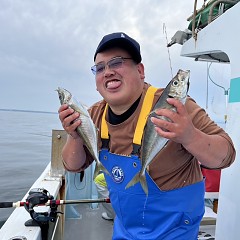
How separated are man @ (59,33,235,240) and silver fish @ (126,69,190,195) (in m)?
0.14

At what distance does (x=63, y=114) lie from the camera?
1946mm

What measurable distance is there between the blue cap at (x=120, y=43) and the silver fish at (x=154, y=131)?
0.62 m

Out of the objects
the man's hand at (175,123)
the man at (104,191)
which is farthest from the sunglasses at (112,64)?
the man at (104,191)

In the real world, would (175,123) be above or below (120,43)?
below

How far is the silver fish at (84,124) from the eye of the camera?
1.94m

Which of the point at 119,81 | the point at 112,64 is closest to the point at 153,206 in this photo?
the point at 119,81

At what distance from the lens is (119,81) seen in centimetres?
197

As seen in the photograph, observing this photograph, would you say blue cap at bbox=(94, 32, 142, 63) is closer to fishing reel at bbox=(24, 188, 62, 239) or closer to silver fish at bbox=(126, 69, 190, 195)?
silver fish at bbox=(126, 69, 190, 195)

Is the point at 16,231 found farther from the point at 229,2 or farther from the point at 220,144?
the point at 229,2

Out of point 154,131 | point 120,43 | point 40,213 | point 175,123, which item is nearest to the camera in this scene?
point 175,123

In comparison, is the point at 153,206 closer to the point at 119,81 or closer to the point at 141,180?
the point at 141,180

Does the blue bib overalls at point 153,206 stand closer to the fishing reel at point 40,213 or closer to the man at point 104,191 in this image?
the fishing reel at point 40,213

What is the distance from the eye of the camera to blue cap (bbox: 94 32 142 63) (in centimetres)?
201

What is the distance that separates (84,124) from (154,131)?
587 mm
